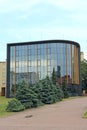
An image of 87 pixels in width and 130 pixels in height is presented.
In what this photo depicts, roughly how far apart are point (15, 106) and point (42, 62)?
48.2 metres

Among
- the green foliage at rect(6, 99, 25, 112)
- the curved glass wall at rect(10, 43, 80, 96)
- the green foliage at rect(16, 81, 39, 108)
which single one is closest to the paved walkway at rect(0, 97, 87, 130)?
the green foliage at rect(6, 99, 25, 112)

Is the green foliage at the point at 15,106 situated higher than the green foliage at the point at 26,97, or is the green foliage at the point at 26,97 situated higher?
the green foliage at the point at 26,97

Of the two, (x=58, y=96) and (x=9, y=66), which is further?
(x=9, y=66)

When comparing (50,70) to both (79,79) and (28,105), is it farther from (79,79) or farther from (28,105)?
(28,105)

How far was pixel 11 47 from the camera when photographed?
3268 inches

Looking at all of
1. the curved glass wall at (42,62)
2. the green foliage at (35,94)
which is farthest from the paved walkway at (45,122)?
the curved glass wall at (42,62)

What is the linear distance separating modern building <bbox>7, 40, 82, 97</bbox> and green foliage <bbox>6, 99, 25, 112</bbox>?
4499cm

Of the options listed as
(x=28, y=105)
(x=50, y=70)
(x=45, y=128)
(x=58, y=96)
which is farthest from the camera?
(x=50, y=70)

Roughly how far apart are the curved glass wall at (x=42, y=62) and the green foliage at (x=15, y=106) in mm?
45112

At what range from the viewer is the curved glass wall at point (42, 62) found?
7900cm

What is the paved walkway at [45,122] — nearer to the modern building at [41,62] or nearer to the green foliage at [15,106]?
the green foliage at [15,106]

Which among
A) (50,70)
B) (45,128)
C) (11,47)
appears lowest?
(45,128)

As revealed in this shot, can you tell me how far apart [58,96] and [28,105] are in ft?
50.9

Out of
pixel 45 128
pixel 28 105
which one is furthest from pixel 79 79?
pixel 45 128
